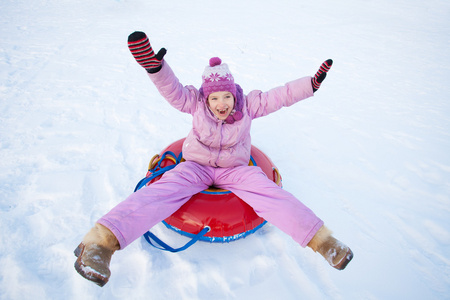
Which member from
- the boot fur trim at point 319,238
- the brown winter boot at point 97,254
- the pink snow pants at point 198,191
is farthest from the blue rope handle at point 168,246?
the boot fur trim at point 319,238

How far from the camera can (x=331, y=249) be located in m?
1.39

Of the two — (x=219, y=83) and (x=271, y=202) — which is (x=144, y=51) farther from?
(x=271, y=202)

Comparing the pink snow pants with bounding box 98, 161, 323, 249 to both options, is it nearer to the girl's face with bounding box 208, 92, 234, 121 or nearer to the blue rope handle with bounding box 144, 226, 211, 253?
the blue rope handle with bounding box 144, 226, 211, 253

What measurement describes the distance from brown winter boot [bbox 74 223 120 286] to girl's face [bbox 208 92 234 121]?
1.10 metres

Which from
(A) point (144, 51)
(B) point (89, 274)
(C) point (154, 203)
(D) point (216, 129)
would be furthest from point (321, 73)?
(B) point (89, 274)

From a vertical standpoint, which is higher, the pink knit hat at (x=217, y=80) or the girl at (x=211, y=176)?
the pink knit hat at (x=217, y=80)

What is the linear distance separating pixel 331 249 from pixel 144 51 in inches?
62.4

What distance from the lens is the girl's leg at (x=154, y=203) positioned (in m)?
1.38

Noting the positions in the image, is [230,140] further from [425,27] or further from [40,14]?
[425,27]

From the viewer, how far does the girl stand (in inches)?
53.2

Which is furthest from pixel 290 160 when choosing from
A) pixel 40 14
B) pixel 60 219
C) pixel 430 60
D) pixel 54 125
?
pixel 40 14

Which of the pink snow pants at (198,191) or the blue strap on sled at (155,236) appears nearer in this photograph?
the pink snow pants at (198,191)

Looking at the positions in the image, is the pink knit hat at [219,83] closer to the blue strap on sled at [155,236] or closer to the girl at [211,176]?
the girl at [211,176]

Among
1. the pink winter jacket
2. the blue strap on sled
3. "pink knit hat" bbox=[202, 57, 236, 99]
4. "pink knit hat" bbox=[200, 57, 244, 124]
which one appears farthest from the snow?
"pink knit hat" bbox=[202, 57, 236, 99]
